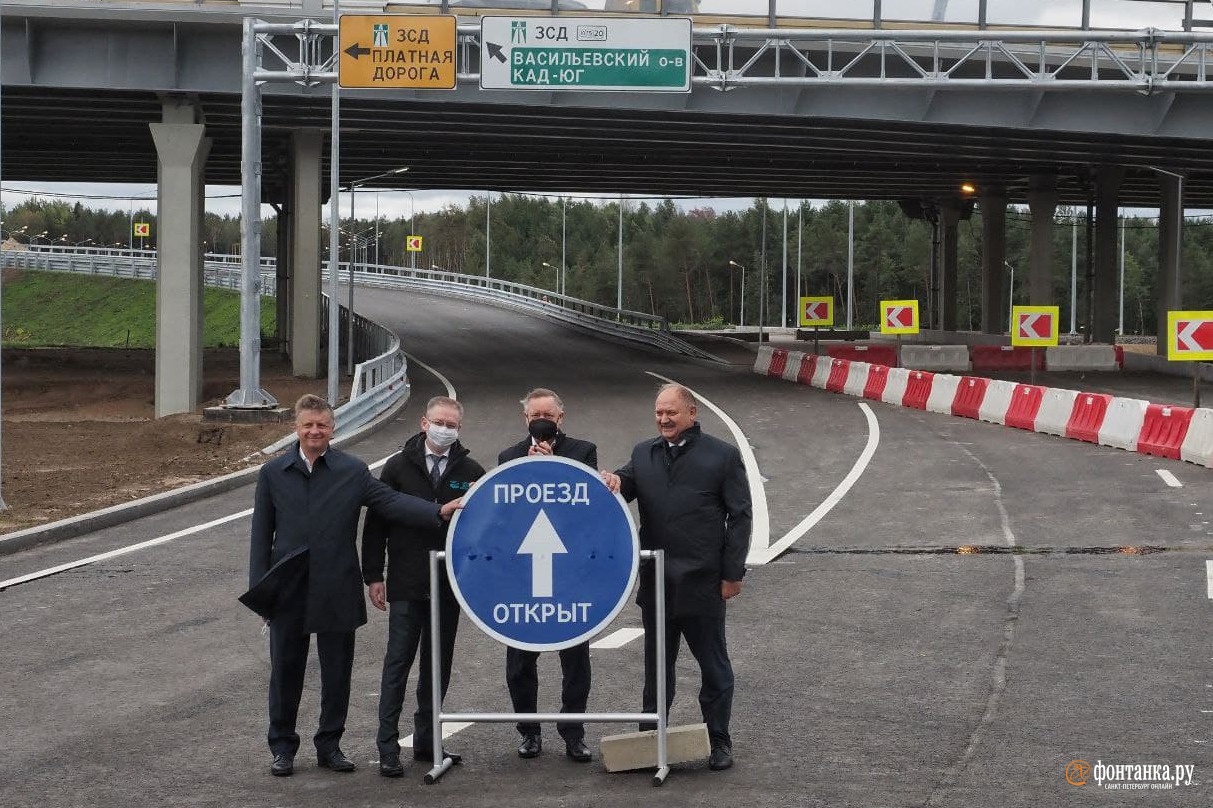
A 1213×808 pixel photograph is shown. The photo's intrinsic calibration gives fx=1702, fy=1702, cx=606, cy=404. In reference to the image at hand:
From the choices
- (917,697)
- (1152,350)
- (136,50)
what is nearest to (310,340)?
(136,50)

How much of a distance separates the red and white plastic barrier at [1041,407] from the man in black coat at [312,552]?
1772 centimetres

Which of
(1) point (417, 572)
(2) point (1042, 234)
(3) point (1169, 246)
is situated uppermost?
(2) point (1042, 234)

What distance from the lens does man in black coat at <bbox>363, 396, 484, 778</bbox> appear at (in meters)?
8.16

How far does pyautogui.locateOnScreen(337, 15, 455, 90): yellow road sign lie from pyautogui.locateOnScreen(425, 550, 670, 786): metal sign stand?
77.4 ft

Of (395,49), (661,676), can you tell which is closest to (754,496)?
(661,676)

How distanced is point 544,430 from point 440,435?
0.51m

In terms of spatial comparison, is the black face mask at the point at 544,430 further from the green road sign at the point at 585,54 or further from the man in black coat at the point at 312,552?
the green road sign at the point at 585,54

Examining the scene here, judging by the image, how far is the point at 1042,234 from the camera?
6581 cm

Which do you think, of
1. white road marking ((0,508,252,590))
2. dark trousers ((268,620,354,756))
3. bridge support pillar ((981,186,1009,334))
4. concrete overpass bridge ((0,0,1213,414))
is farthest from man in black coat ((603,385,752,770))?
bridge support pillar ((981,186,1009,334))

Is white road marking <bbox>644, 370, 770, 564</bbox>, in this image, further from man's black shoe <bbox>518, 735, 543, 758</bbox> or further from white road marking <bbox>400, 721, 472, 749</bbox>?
white road marking <bbox>400, 721, 472, 749</bbox>

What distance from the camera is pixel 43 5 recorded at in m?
34.9

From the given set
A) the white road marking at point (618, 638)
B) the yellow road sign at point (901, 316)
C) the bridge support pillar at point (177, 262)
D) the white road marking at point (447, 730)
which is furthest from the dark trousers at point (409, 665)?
the yellow road sign at point (901, 316)

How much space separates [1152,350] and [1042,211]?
1766cm

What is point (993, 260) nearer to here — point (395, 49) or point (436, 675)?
point (395, 49)
